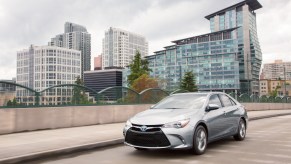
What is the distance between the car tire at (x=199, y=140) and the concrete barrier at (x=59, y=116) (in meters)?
6.62

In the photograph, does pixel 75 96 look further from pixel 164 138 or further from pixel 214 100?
pixel 164 138

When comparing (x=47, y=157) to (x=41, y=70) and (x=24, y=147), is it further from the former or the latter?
(x=41, y=70)

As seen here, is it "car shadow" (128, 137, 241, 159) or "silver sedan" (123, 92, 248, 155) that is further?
"car shadow" (128, 137, 241, 159)

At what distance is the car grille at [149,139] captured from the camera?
6512mm

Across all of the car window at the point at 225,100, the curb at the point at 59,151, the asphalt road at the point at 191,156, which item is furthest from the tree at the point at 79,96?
the car window at the point at 225,100

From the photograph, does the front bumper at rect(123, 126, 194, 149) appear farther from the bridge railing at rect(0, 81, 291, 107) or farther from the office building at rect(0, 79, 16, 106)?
the bridge railing at rect(0, 81, 291, 107)

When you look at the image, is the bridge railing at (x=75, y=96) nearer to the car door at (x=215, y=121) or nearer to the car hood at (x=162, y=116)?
the car hood at (x=162, y=116)

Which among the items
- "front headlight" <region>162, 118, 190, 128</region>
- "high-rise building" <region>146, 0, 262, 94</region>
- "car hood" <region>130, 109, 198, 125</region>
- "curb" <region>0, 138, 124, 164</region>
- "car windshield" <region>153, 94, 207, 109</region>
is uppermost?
"high-rise building" <region>146, 0, 262, 94</region>

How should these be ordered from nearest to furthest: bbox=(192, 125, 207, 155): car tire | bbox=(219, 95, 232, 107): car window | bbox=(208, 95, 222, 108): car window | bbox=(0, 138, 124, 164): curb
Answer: bbox=(0, 138, 124, 164): curb
bbox=(192, 125, 207, 155): car tire
bbox=(208, 95, 222, 108): car window
bbox=(219, 95, 232, 107): car window

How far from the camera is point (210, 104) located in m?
7.70

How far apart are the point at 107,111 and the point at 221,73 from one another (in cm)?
13925

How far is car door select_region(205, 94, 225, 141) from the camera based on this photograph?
7602mm

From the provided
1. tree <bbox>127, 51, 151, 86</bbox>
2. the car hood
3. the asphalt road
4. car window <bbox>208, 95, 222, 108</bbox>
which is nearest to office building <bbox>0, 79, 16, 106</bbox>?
the asphalt road

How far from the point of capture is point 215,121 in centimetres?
785
